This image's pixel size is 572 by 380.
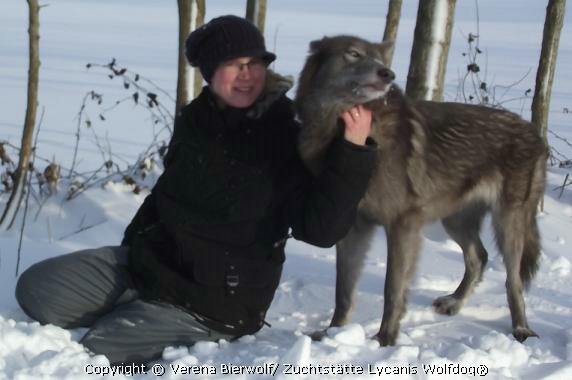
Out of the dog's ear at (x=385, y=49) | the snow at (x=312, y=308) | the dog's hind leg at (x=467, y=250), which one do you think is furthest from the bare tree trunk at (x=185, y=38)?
the dog's ear at (x=385, y=49)

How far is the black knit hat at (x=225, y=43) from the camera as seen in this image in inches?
123

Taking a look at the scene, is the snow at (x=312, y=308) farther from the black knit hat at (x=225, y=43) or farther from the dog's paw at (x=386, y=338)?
the black knit hat at (x=225, y=43)

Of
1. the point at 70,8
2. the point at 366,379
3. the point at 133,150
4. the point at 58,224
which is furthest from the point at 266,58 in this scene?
the point at 70,8

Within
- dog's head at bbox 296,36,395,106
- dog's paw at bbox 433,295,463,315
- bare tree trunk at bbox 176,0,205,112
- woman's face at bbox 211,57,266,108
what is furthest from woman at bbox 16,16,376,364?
bare tree trunk at bbox 176,0,205,112

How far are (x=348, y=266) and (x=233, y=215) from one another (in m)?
0.82

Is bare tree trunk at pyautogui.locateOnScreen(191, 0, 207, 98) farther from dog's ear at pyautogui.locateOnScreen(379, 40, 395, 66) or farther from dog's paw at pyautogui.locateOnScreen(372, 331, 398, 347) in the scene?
dog's paw at pyautogui.locateOnScreen(372, 331, 398, 347)

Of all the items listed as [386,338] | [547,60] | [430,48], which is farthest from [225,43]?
→ [547,60]

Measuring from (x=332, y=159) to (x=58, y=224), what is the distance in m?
3.25

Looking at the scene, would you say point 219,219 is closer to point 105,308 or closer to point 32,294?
point 105,308

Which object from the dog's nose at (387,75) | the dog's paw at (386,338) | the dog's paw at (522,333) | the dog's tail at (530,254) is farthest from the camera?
the dog's tail at (530,254)

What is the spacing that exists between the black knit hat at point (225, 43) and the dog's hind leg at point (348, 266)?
3.31ft

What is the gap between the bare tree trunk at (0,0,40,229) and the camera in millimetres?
5270

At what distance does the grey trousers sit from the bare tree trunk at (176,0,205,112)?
2.72 meters

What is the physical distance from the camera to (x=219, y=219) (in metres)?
3.20
